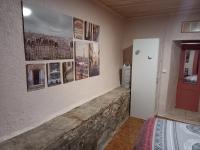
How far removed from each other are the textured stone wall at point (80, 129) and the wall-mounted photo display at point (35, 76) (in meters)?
0.47

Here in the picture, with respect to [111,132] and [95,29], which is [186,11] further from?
[111,132]

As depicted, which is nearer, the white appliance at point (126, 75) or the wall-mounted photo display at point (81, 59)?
the wall-mounted photo display at point (81, 59)

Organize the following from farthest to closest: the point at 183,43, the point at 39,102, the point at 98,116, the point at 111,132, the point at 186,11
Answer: the point at 183,43
the point at 186,11
the point at 111,132
the point at 98,116
the point at 39,102

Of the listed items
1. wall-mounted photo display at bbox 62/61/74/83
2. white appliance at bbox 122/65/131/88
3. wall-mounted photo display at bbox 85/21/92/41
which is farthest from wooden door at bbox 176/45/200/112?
wall-mounted photo display at bbox 62/61/74/83

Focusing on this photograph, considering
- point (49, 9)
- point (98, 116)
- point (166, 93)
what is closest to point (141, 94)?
point (166, 93)

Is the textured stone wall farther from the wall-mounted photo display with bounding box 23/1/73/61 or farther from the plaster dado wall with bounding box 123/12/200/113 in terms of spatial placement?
the plaster dado wall with bounding box 123/12/200/113

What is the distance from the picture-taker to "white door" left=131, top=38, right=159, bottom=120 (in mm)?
3273

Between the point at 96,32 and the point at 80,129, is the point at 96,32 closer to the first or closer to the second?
the point at 96,32

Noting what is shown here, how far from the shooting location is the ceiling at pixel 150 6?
8.47ft

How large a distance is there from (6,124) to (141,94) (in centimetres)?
275

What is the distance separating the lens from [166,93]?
11.8ft

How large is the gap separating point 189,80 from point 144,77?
59.7 inches

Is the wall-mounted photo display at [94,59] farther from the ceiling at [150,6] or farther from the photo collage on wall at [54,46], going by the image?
the ceiling at [150,6]

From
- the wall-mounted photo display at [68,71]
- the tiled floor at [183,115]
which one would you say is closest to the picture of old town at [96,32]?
the wall-mounted photo display at [68,71]
